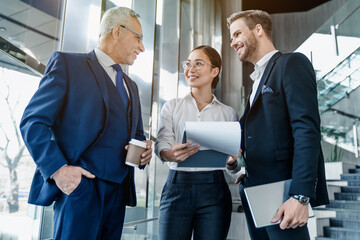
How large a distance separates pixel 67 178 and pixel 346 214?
367cm

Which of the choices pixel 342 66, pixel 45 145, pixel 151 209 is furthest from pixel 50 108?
pixel 342 66

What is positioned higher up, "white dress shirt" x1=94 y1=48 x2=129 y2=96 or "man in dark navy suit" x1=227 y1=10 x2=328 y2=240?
"white dress shirt" x1=94 y1=48 x2=129 y2=96

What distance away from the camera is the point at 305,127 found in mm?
1148

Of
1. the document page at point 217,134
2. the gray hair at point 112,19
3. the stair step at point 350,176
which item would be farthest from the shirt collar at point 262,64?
the stair step at point 350,176

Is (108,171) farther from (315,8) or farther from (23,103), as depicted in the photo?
(315,8)

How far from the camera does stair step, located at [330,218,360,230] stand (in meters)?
3.44

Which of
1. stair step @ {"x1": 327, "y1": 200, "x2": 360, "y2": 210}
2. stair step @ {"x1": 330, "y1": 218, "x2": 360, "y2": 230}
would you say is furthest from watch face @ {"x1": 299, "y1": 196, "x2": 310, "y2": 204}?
stair step @ {"x1": 327, "y1": 200, "x2": 360, "y2": 210}

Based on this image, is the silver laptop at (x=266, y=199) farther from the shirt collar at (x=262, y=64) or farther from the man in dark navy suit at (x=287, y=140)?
the shirt collar at (x=262, y=64)

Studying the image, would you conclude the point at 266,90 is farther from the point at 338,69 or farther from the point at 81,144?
the point at 338,69

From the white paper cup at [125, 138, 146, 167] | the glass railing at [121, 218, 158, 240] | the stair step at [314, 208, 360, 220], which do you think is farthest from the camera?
the stair step at [314, 208, 360, 220]

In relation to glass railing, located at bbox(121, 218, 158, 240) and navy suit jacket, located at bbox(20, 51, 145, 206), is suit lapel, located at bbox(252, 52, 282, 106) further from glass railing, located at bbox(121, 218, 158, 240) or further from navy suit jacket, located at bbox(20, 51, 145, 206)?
glass railing, located at bbox(121, 218, 158, 240)

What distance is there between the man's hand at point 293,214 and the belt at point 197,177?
1.93 ft

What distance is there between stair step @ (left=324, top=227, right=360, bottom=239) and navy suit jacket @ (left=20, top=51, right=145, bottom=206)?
2.98 metres

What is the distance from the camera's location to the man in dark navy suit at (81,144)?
1.05 meters
